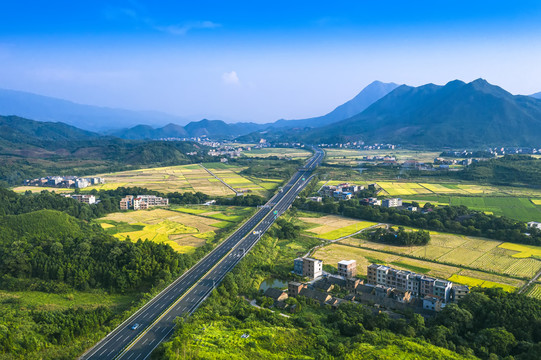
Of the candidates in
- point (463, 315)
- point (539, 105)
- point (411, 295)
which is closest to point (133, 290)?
point (411, 295)

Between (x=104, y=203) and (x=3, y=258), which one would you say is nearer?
(x=3, y=258)

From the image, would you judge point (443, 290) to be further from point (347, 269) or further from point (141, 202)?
point (141, 202)

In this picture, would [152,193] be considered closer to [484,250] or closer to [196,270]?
[196,270]

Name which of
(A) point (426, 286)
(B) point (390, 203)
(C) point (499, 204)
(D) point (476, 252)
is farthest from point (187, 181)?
(A) point (426, 286)

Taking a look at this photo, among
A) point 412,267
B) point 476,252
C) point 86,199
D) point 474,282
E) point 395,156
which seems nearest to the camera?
point 474,282

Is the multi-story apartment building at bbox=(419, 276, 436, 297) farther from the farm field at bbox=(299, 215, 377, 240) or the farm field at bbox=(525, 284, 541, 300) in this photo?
the farm field at bbox=(299, 215, 377, 240)

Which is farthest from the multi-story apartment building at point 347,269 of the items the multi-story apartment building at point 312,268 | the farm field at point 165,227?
the farm field at point 165,227
